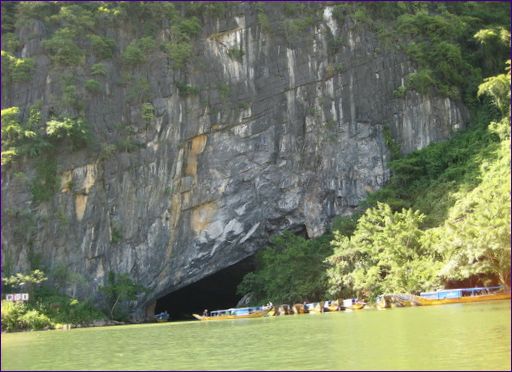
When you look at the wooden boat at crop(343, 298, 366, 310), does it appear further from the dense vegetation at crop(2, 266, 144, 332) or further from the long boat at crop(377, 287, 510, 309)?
the dense vegetation at crop(2, 266, 144, 332)

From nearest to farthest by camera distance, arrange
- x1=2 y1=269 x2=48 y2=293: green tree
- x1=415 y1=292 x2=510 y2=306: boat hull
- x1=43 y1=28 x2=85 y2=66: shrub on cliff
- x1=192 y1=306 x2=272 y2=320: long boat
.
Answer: x1=415 y1=292 x2=510 y2=306: boat hull < x1=2 y1=269 x2=48 y2=293: green tree < x1=192 y1=306 x2=272 y2=320: long boat < x1=43 y1=28 x2=85 y2=66: shrub on cliff

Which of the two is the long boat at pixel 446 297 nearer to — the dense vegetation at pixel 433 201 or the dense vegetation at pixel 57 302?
the dense vegetation at pixel 433 201

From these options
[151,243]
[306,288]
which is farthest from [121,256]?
[306,288]

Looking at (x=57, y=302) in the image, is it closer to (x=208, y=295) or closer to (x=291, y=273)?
(x=291, y=273)

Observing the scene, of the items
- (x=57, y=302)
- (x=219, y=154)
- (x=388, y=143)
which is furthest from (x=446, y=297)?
(x=57, y=302)

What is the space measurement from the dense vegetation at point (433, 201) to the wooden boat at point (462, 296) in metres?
0.59

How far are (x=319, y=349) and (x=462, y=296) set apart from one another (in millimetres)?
12792

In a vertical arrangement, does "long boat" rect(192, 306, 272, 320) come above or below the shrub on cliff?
below

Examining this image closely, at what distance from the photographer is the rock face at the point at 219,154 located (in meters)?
28.8

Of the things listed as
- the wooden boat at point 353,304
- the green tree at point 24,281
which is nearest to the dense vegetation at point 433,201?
the wooden boat at point 353,304

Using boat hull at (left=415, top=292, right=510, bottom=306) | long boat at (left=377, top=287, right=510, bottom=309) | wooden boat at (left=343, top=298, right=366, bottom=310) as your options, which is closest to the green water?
boat hull at (left=415, top=292, right=510, bottom=306)

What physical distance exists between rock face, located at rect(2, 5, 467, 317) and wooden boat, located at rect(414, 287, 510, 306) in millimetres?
10827

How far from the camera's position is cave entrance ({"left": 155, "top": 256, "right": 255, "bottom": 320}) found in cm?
3553

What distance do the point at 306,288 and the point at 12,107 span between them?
52.8 feet
